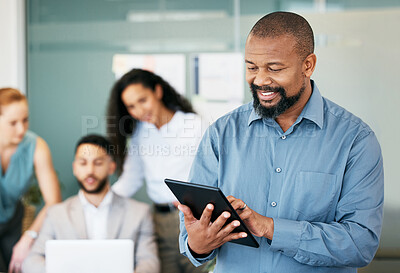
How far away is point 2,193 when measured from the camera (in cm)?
362

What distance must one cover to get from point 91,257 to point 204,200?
1027 millimetres

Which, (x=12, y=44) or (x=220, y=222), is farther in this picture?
(x=12, y=44)

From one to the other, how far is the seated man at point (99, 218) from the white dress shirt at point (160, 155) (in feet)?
0.34

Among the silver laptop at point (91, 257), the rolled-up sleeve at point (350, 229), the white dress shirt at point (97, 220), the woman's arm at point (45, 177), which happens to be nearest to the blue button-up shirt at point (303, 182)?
the rolled-up sleeve at point (350, 229)

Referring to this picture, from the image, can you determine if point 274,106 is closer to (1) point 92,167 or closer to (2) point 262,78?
(2) point 262,78

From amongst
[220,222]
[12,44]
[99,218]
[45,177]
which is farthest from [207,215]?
[12,44]

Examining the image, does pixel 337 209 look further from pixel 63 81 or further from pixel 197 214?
pixel 63 81

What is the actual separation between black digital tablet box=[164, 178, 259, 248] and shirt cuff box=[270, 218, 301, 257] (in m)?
0.07

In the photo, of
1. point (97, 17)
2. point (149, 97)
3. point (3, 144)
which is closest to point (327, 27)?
point (149, 97)

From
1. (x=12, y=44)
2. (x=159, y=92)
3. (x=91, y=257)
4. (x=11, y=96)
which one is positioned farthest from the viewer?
(x=12, y=44)

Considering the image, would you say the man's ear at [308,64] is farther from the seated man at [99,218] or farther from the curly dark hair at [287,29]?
the seated man at [99,218]

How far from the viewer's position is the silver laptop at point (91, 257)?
2393mm

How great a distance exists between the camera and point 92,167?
11.5ft

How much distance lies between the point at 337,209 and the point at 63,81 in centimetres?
244
